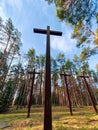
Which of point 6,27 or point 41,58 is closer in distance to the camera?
point 6,27

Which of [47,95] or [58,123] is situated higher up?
[47,95]

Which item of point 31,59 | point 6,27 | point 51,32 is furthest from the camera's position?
point 31,59

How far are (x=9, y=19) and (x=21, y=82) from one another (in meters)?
14.3

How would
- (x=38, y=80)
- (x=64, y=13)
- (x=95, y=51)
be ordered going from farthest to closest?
(x=38, y=80) < (x=95, y=51) < (x=64, y=13)

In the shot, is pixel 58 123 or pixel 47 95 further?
pixel 58 123

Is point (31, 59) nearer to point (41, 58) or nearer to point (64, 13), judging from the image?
point (41, 58)

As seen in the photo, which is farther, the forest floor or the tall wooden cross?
the forest floor

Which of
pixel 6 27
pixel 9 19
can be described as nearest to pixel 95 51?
pixel 6 27

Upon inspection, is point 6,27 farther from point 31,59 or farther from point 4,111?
point 31,59

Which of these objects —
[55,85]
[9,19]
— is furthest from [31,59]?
[9,19]

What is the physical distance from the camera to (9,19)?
71.2 feet

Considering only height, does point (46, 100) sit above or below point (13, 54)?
below

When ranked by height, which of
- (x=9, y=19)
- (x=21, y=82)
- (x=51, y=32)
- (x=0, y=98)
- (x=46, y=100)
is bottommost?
(x=46, y=100)

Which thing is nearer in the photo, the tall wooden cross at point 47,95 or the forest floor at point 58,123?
the tall wooden cross at point 47,95
